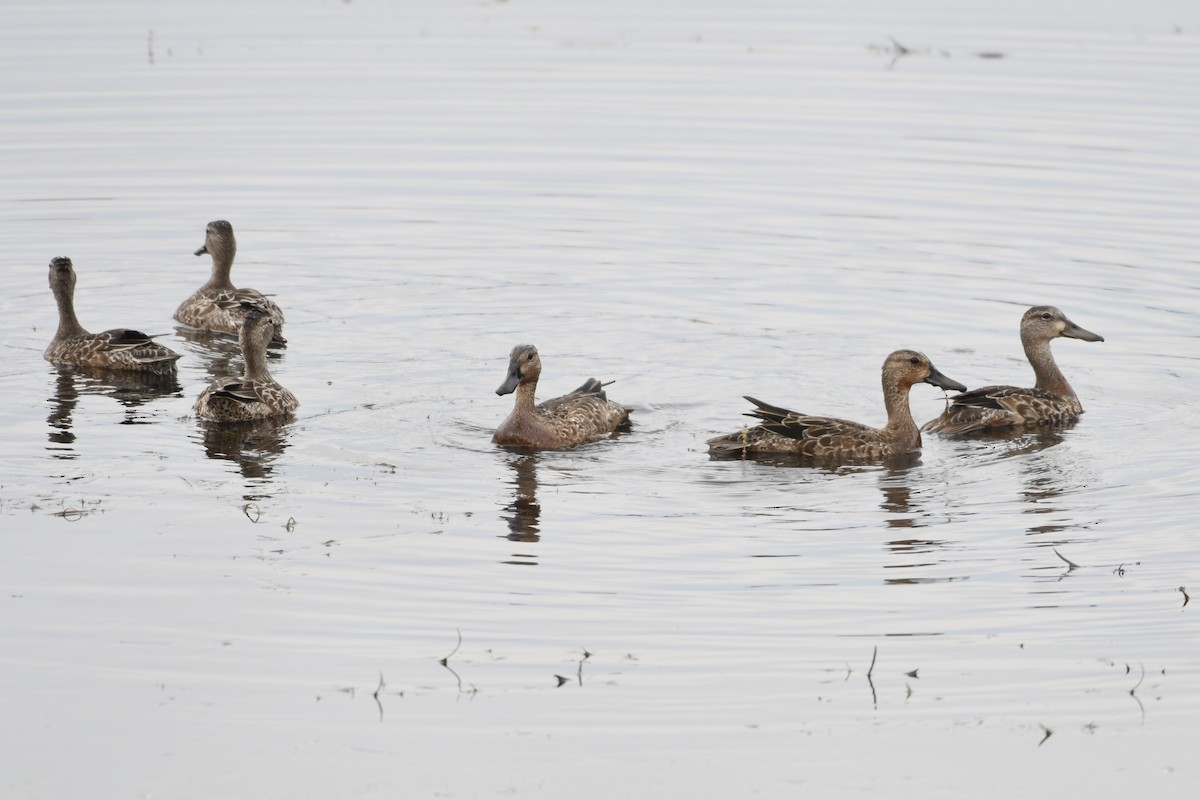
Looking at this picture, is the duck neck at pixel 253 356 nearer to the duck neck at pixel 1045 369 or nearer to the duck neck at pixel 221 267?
the duck neck at pixel 221 267

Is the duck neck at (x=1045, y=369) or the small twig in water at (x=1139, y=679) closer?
the small twig in water at (x=1139, y=679)

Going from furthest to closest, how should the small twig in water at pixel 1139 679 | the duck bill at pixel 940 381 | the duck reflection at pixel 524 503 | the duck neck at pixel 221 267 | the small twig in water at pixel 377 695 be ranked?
the duck neck at pixel 221 267, the duck bill at pixel 940 381, the duck reflection at pixel 524 503, the small twig in water at pixel 1139 679, the small twig in water at pixel 377 695

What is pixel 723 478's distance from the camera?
1217 cm

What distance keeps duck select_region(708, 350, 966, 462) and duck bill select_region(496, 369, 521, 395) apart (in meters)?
1.49

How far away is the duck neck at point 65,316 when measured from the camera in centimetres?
1556

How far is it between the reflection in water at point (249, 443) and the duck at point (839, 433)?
319 centimetres

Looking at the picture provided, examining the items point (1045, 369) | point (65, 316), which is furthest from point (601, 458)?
point (65, 316)

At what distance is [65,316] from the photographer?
15586 mm

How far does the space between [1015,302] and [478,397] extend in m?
6.39

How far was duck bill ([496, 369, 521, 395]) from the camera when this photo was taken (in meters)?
12.4

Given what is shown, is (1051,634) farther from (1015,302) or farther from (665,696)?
(1015,302)

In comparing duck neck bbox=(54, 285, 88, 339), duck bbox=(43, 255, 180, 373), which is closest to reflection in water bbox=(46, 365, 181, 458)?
duck bbox=(43, 255, 180, 373)

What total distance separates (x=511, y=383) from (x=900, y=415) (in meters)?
2.89

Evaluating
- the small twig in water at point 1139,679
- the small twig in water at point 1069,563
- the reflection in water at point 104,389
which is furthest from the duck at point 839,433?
the reflection in water at point 104,389
